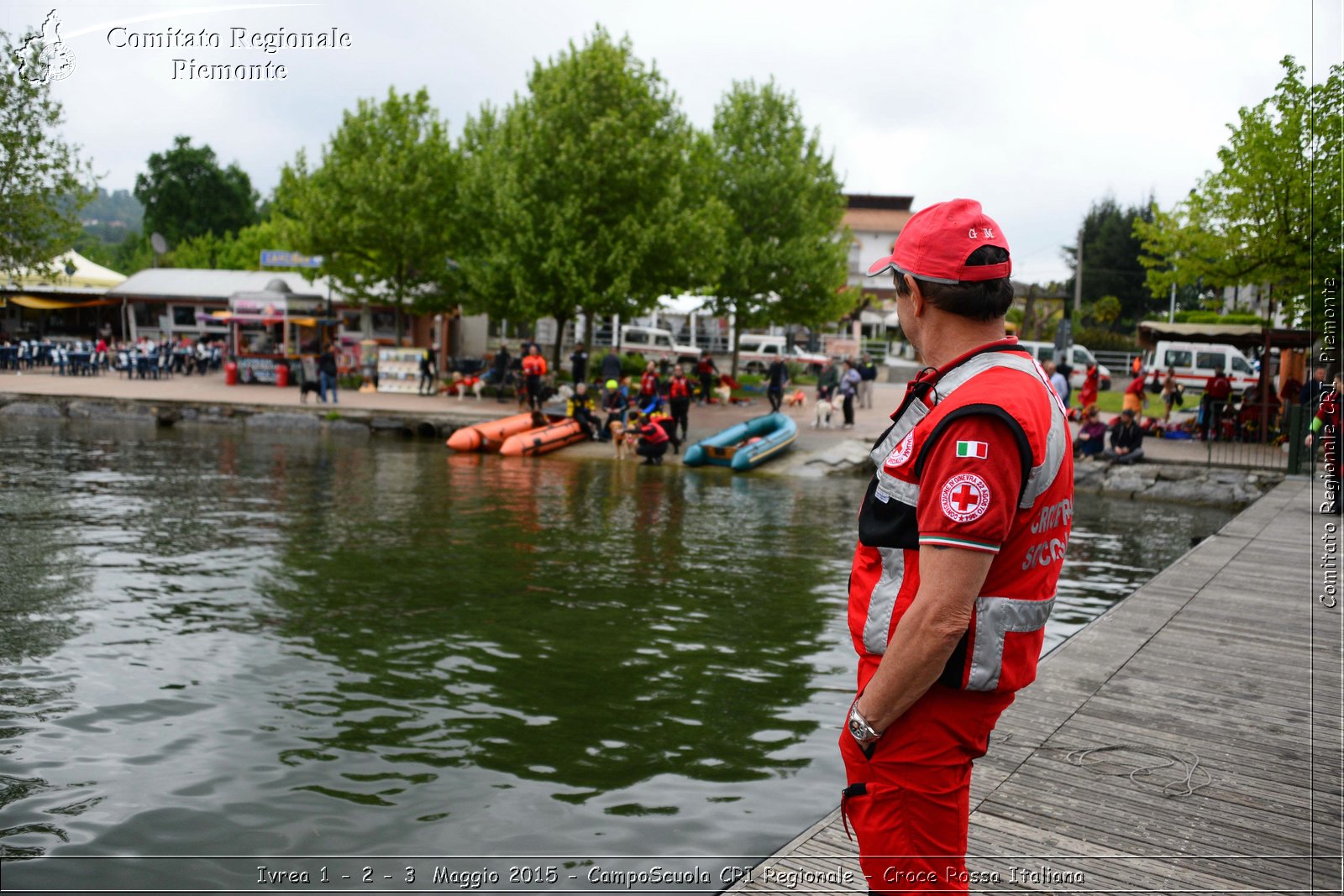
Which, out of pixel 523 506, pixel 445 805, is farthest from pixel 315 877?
pixel 523 506

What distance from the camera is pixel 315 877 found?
17.0ft

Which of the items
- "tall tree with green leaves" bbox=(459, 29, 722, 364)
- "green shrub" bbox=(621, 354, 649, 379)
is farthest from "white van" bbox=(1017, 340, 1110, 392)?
"tall tree with green leaves" bbox=(459, 29, 722, 364)

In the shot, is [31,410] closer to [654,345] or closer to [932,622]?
[654,345]

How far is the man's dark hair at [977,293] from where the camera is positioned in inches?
94.9

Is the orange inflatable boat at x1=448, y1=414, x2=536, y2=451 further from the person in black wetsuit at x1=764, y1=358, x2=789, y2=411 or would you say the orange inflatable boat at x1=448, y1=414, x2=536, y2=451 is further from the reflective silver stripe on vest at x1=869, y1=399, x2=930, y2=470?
the reflective silver stripe on vest at x1=869, y1=399, x2=930, y2=470

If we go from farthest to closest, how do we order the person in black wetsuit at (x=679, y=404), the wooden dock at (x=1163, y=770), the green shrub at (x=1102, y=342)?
the green shrub at (x=1102, y=342) → the person in black wetsuit at (x=679, y=404) → the wooden dock at (x=1163, y=770)

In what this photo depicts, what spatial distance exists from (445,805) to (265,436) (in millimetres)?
21051

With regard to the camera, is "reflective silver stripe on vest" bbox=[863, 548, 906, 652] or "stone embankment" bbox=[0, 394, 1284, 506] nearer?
"reflective silver stripe on vest" bbox=[863, 548, 906, 652]

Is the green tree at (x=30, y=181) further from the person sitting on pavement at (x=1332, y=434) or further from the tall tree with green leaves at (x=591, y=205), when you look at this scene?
the person sitting on pavement at (x=1332, y=434)

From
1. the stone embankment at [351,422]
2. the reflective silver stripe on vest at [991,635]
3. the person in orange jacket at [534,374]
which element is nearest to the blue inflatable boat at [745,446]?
the stone embankment at [351,422]

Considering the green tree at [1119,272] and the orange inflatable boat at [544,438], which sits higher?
the green tree at [1119,272]

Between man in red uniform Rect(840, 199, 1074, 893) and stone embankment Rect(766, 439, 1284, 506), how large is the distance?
19.1 metres

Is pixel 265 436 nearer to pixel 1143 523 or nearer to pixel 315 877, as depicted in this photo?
pixel 1143 523

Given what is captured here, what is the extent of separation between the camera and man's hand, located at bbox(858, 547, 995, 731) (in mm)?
2199
